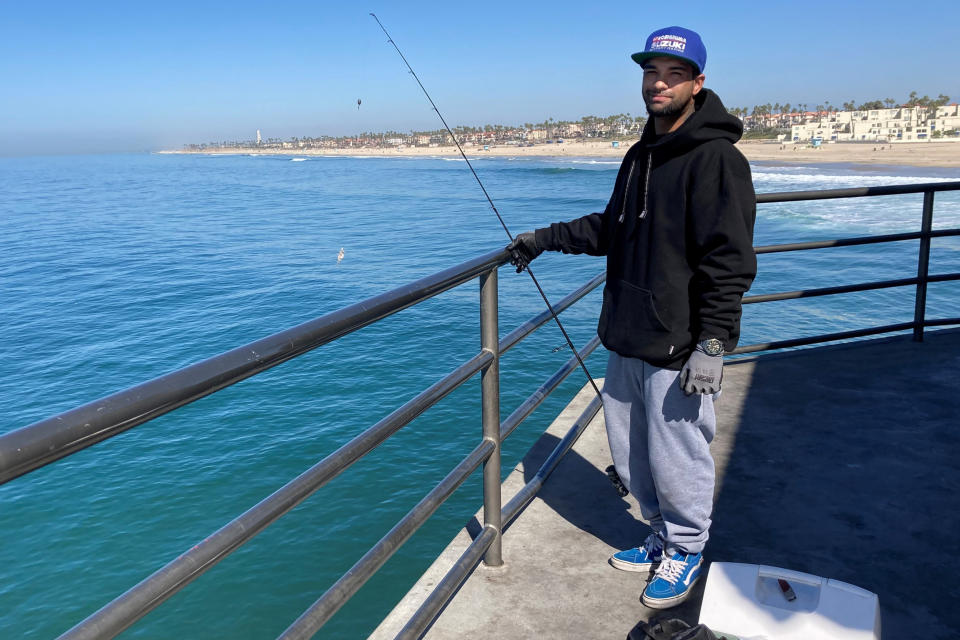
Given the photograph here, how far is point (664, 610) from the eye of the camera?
7.50 ft

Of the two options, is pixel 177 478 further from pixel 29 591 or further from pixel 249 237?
pixel 249 237

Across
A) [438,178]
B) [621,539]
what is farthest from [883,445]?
[438,178]

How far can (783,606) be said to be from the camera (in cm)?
200

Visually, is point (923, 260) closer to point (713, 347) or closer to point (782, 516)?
point (782, 516)

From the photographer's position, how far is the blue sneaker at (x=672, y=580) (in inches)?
90.0

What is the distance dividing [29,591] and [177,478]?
2629 mm

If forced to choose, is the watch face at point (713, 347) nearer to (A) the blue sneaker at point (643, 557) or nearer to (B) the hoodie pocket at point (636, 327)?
(B) the hoodie pocket at point (636, 327)

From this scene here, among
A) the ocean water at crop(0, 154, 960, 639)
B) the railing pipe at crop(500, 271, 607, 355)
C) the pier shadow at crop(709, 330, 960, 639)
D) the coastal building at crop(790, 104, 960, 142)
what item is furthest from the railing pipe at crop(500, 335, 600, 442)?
the coastal building at crop(790, 104, 960, 142)

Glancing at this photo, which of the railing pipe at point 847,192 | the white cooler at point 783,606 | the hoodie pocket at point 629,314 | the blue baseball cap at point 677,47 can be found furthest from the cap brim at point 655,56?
the railing pipe at point 847,192

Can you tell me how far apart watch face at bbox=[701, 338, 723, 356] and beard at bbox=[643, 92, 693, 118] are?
675 millimetres

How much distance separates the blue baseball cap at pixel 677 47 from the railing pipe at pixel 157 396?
1.05m

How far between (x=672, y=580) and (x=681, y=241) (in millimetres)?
1068

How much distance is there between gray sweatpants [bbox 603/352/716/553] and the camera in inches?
89.4

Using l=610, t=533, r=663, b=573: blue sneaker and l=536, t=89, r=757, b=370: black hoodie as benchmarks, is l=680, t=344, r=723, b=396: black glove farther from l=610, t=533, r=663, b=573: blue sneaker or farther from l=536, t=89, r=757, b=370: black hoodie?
l=610, t=533, r=663, b=573: blue sneaker
